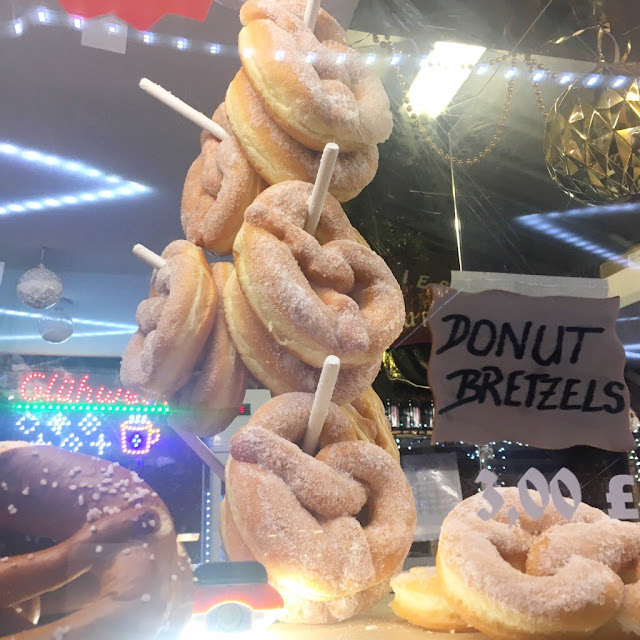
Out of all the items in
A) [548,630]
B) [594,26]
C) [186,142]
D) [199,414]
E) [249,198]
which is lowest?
[548,630]

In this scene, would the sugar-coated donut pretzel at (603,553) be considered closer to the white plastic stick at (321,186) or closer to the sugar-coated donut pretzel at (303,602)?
the sugar-coated donut pretzel at (303,602)

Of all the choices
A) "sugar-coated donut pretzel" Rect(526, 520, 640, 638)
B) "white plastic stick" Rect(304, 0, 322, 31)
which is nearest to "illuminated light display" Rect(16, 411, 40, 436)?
"sugar-coated donut pretzel" Rect(526, 520, 640, 638)

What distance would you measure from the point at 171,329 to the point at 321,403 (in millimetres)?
267

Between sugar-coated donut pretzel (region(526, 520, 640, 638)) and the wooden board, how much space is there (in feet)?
0.45

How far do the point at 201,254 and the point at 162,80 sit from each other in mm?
314

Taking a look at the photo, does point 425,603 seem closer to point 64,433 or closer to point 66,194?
point 64,433

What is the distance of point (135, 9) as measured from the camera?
1.00 metres

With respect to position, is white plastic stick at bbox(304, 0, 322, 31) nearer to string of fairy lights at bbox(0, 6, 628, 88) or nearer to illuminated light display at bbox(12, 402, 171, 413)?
string of fairy lights at bbox(0, 6, 628, 88)

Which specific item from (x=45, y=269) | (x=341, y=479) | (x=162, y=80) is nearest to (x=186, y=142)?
(x=162, y=80)

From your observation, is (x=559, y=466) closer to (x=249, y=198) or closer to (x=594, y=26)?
(x=249, y=198)

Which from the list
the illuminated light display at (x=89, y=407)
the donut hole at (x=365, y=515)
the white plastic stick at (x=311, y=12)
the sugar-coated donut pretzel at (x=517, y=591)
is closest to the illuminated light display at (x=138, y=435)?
the illuminated light display at (x=89, y=407)

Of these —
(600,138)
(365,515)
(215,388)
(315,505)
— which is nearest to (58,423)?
(215,388)

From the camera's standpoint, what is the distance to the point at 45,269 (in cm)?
97

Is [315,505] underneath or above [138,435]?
underneath
